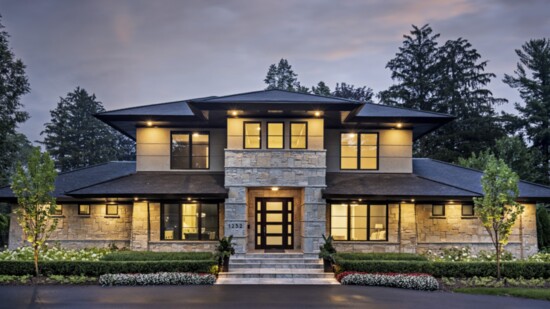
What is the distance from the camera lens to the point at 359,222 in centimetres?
1650

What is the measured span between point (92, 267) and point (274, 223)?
7.28m

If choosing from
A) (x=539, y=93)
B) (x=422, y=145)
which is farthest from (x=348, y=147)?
(x=539, y=93)

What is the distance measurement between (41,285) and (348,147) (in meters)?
12.6

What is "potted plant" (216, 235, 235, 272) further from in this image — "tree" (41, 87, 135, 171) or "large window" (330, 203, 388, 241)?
"tree" (41, 87, 135, 171)

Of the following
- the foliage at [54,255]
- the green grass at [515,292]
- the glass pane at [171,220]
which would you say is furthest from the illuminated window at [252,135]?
the green grass at [515,292]

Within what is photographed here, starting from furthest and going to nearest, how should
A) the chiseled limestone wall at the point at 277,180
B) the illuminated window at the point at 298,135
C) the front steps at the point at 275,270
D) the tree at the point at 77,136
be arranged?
the tree at the point at 77,136
the illuminated window at the point at 298,135
the chiseled limestone wall at the point at 277,180
the front steps at the point at 275,270

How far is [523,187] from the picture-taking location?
17078 millimetres

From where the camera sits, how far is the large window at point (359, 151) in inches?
706

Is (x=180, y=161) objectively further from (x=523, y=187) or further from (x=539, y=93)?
(x=539, y=93)

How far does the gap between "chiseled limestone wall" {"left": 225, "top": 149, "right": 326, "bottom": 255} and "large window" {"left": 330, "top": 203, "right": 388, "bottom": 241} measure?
118 centimetres

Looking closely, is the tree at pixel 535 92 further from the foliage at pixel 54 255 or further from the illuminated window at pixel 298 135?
the foliage at pixel 54 255

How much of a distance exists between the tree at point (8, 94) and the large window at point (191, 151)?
14.1 meters

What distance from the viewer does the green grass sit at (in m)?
11.0

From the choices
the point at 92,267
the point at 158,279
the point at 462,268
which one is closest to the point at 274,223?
the point at 158,279
